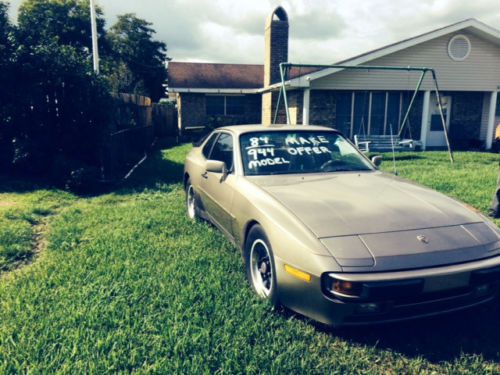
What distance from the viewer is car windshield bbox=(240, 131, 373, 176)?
13.3 ft

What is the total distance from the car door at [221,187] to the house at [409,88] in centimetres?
917

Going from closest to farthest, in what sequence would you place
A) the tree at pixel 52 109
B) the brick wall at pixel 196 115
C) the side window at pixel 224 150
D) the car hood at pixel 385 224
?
the car hood at pixel 385 224
the side window at pixel 224 150
the tree at pixel 52 109
the brick wall at pixel 196 115

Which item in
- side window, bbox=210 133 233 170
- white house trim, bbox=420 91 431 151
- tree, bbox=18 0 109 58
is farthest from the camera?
tree, bbox=18 0 109 58

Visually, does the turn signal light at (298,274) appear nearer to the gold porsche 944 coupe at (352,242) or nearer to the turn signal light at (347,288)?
the gold porsche 944 coupe at (352,242)

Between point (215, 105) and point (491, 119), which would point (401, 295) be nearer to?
point (491, 119)

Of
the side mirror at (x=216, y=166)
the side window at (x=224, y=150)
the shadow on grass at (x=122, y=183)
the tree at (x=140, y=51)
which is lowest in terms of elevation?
the shadow on grass at (x=122, y=183)

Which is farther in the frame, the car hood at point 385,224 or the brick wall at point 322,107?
the brick wall at point 322,107

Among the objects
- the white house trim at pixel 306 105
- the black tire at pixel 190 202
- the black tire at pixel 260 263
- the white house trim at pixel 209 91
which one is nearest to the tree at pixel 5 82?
the black tire at pixel 190 202

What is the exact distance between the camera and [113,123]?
9.35m

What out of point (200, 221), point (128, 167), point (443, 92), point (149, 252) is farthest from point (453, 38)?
point (149, 252)

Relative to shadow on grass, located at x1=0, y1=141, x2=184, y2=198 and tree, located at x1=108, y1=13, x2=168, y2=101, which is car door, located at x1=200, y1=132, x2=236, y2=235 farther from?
tree, located at x1=108, y1=13, x2=168, y2=101

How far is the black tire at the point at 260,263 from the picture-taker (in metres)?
3.04

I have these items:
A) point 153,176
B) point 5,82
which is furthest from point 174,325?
point 5,82

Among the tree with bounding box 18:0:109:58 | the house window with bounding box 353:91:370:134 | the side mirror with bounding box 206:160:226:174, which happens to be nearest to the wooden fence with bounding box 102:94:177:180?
the side mirror with bounding box 206:160:226:174
